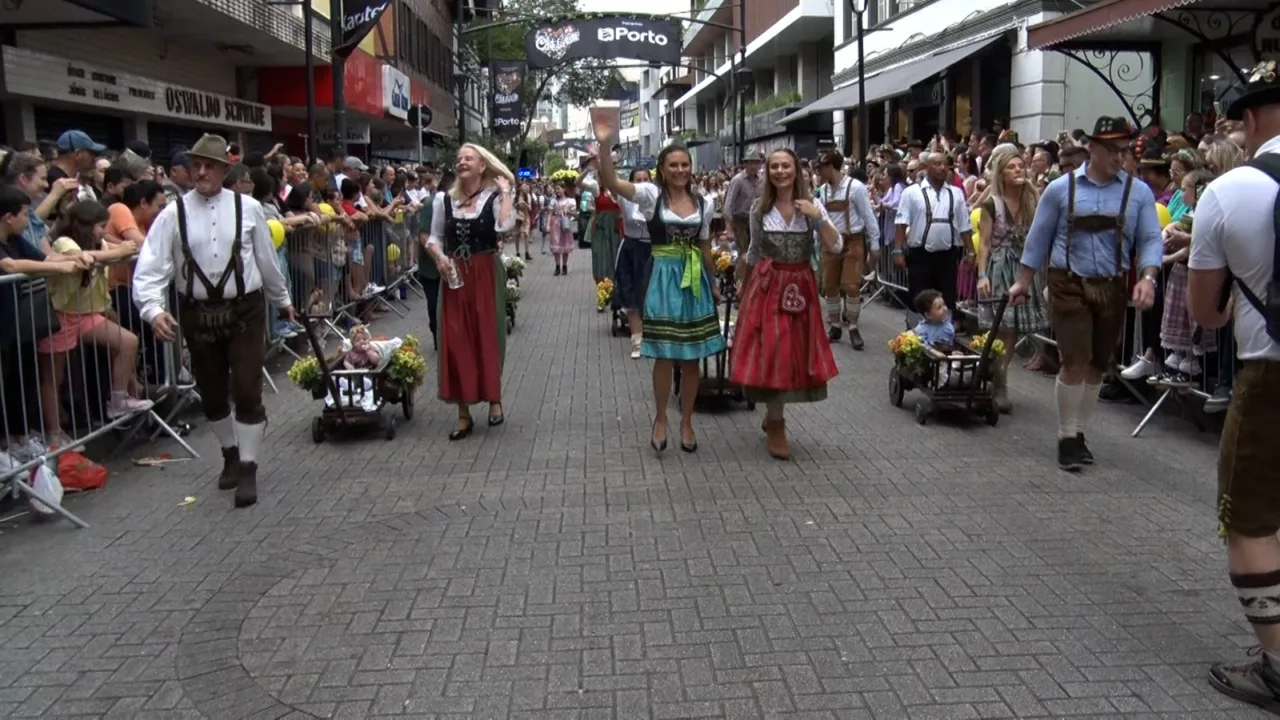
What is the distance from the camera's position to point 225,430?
690 cm

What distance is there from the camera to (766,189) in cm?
739

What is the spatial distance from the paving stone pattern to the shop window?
836 centimetres

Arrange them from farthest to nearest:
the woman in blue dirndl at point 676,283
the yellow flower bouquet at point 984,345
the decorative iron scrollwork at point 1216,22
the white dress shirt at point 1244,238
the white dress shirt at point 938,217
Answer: the decorative iron scrollwork at point 1216,22 → the white dress shirt at point 938,217 → the yellow flower bouquet at point 984,345 → the woman in blue dirndl at point 676,283 → the white dress shirt at point 1244,238

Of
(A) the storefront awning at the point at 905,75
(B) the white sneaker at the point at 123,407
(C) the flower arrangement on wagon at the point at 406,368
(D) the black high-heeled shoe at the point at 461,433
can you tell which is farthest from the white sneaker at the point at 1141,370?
(A) the storefront awning at the point at 905,75

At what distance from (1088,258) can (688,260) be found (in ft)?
7.86

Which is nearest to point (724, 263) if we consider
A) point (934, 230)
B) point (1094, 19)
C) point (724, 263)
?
point (724, 263)

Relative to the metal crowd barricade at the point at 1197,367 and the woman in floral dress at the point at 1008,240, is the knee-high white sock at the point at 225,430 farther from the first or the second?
the metal crowd barricade at the point at 1197,367

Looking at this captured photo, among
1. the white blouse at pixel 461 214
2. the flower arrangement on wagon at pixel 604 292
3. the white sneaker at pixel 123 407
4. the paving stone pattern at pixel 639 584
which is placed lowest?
the paving stone pattern at pixel 639 584

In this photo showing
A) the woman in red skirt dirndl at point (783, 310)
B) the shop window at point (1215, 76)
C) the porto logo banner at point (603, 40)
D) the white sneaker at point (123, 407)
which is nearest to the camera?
the woman in red skirt dirndl at point (783, 310)

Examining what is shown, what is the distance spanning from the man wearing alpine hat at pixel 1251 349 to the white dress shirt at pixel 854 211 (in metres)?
6.66

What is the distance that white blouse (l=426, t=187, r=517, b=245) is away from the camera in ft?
26.8

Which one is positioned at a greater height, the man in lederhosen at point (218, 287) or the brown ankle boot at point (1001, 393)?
the man in lederhosen at point (218, 287)

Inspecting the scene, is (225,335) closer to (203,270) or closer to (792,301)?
(203,270)

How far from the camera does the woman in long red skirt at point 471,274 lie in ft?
26.8
